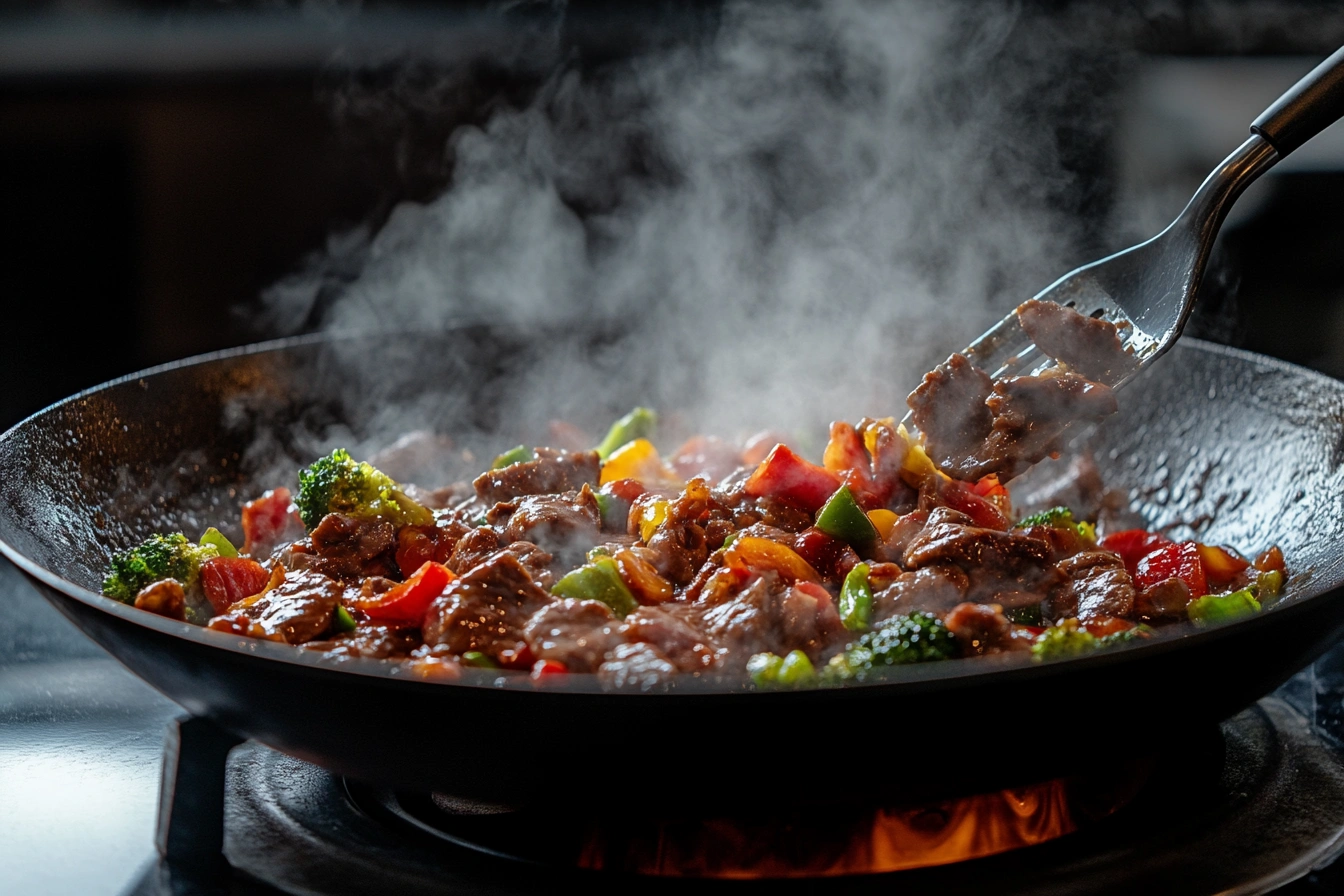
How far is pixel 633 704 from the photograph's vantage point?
1612 mm

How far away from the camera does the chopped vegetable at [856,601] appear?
7.69 feet

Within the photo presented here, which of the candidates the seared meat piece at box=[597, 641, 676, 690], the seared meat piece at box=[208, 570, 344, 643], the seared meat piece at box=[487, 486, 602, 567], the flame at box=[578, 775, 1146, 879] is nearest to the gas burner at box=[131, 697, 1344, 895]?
the flame at box=[578, 775, 1146, 879]

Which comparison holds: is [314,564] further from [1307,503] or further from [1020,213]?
[1020,213]

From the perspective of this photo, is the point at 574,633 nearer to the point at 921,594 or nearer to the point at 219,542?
the point at 921,594

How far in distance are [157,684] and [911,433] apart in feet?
6.10

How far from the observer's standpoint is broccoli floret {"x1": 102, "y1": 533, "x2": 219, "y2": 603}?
8.29ft

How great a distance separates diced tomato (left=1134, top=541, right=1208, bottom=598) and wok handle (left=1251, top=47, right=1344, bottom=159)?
90 cm

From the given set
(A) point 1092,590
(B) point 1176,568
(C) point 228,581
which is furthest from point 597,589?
(B) point 1176,568

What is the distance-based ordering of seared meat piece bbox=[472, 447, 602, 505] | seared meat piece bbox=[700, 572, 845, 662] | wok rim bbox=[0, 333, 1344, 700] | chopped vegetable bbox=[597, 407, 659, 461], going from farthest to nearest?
chopped vegetable bbox=[597, 407, 659, 461] < seared meat piece bbox=[472, 447, 602, 505] < seared meat piece bbox=[700, 572, 845, 662] < wok rim bbox=[0, 333, 1344, 700]

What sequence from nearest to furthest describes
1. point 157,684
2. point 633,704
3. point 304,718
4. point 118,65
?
1. point 633,704
2. point 304,718
3. point 157,684
4. point 118,65

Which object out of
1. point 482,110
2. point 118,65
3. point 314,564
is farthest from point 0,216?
point 314,564

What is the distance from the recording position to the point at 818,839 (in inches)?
81.8

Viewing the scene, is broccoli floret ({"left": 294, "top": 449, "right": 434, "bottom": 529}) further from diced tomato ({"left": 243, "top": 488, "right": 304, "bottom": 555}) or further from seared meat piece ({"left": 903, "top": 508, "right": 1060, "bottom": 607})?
seared meat piece ({"left": 903, "top": 508, "right": 1060, "bottom": 607})

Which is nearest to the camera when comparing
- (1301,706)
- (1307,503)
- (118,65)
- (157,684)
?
(157,684)
